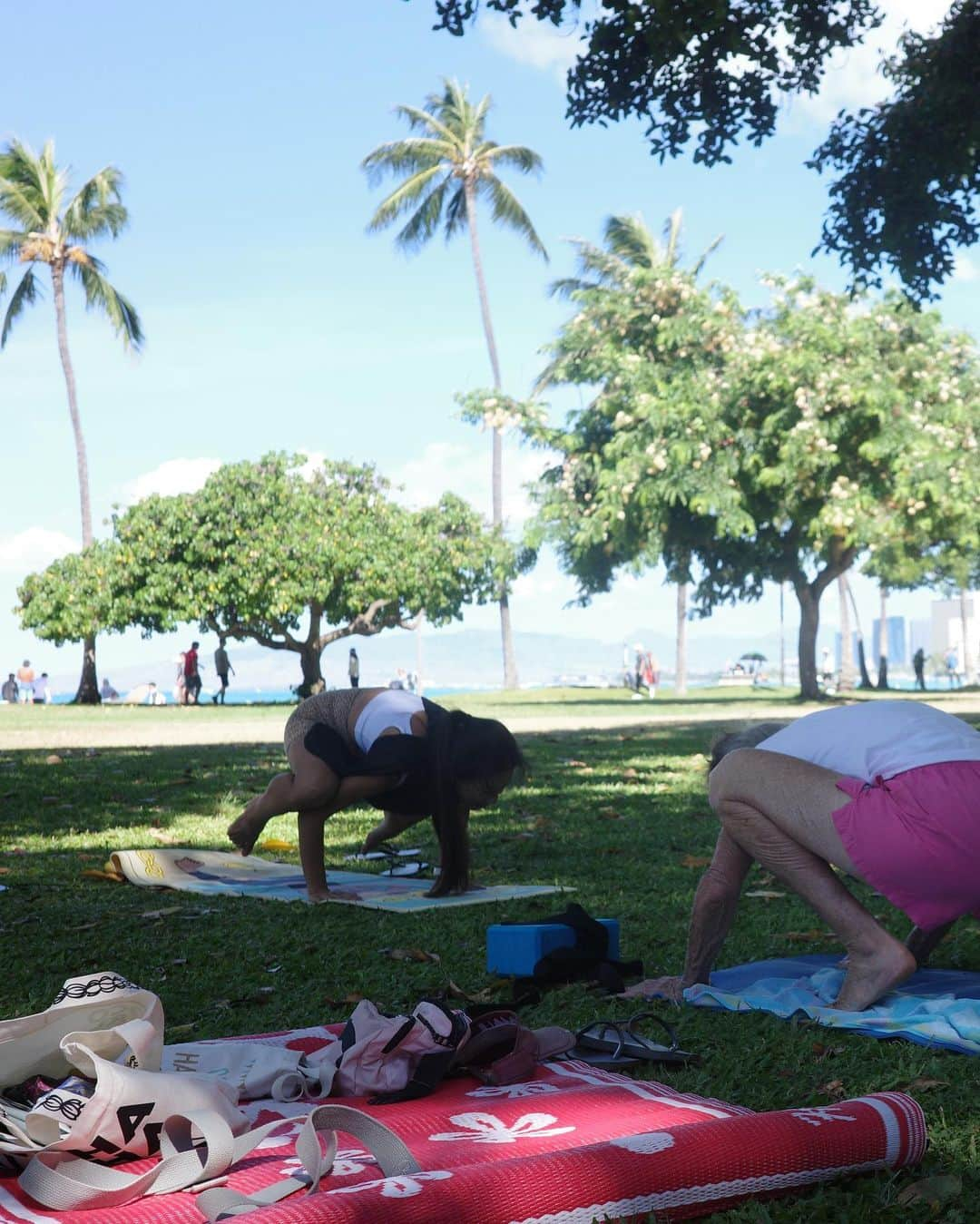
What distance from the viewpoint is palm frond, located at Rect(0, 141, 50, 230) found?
40.6 m

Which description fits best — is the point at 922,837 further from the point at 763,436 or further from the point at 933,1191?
the point at 763,436

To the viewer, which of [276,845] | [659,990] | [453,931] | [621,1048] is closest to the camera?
[621,1048]

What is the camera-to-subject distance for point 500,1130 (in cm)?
290

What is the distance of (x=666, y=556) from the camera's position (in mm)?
34375

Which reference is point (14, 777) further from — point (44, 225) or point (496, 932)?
point (44, 225)

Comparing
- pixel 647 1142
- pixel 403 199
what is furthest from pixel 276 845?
pixel 403 199

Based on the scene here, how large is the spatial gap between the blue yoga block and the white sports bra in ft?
5.30

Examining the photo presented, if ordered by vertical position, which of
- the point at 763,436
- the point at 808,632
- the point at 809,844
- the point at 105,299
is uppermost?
the point at 105,299

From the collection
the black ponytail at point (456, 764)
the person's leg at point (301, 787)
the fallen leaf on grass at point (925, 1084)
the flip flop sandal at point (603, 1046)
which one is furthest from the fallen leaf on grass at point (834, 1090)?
the person's leg at point (301, 787)

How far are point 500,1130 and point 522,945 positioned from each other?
1.73 metres

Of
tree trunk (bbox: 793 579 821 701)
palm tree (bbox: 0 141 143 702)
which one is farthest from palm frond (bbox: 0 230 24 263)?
tree trunk (bbox: 793 579 821 701)

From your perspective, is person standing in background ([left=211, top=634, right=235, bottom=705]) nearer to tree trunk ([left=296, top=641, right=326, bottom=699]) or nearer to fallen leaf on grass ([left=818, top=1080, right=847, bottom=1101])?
tree trunk ([left=296, top=641, right=326, bottom=699])

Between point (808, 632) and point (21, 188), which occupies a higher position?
point (21, 188)

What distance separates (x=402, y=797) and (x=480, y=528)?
114ft
